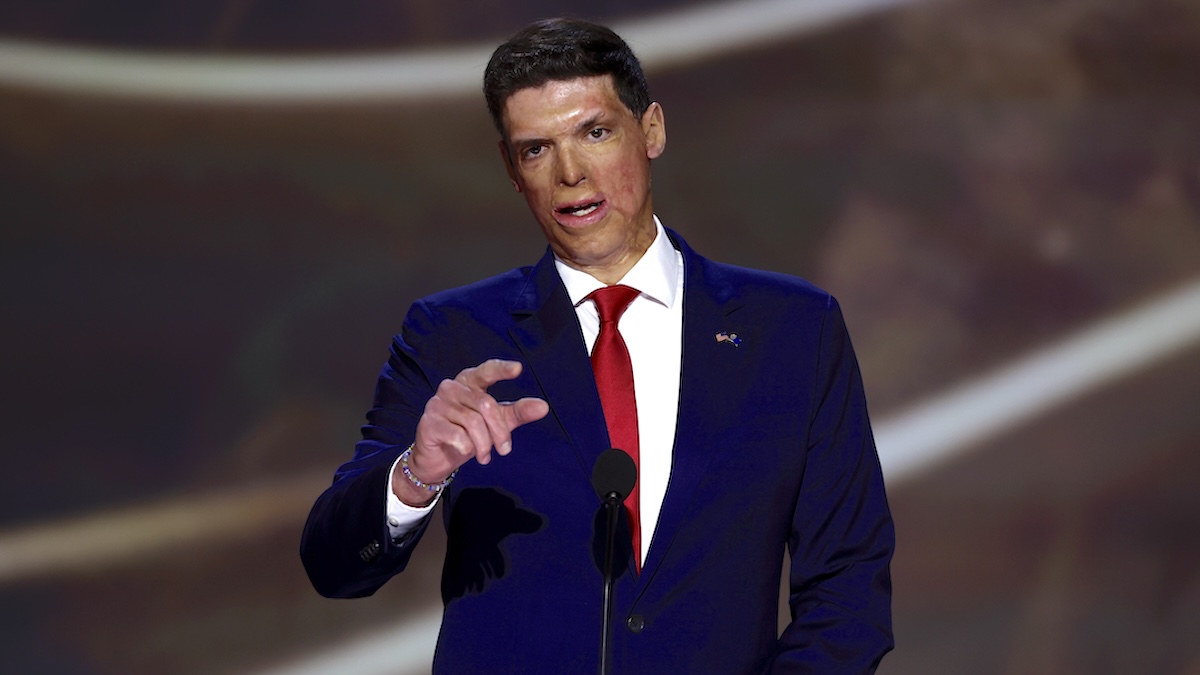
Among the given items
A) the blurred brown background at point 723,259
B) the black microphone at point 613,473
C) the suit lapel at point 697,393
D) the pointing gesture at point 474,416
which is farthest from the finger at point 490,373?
the blurred brown background at point 723,259

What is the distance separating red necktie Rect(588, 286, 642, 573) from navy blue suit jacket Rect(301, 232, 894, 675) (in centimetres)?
3

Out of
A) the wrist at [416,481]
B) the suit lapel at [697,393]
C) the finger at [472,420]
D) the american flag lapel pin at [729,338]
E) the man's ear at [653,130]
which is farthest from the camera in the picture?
the man's ear at [653,130]

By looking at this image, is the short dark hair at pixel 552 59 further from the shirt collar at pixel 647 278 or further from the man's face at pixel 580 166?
the shirt collar at pixel 647 278

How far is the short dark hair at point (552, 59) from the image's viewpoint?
1852 millimetres

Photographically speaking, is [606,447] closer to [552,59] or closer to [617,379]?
[617,379]

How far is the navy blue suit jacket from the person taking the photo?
1.66 m

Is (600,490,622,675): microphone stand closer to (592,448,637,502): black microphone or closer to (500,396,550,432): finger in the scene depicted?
(592,448,637,502): black microphone

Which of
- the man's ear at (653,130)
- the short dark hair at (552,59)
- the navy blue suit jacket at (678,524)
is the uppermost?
the short dark hair at (552,59)

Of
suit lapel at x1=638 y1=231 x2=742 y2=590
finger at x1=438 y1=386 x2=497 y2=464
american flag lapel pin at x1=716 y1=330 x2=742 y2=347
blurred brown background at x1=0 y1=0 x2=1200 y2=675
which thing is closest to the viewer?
finger at x1=438 y1=386 x2=497 y2=464

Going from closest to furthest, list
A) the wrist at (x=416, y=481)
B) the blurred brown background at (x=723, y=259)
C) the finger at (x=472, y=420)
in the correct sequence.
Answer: the finger at (x=472, y=420) < the wrist at (x=416, y=481) < the blurred brown background at (x=723, y=259)

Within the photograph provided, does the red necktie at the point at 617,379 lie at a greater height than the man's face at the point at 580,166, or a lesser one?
lesser

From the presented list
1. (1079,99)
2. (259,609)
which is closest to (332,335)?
(259,609)

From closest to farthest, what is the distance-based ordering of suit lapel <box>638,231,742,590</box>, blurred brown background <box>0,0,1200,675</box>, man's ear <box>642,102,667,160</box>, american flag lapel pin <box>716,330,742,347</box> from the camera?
suit lapel <box>638,231,742,590</box>, american flag lapel pin <box>716,330,742,347</box>, man's ear <box>642,102,667,160</box>, blurred brown background <box>0,0,1200,675</box>

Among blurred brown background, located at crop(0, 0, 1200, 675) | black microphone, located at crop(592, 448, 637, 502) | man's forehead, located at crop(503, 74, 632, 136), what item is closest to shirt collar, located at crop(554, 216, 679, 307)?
man's forehead, located at crop(503, 74, 632, 136)
